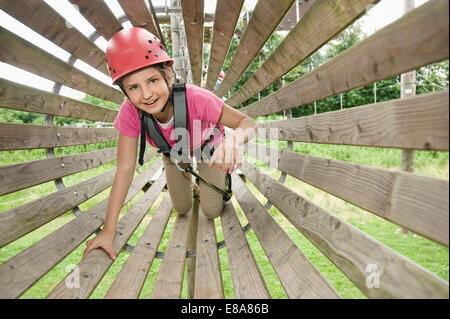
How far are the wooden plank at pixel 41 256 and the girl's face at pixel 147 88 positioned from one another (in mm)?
887

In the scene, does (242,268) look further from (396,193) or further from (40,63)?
(40,63)

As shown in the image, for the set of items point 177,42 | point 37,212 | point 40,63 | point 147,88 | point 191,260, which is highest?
point 177,42

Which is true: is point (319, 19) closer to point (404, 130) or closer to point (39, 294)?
point (404, 130)

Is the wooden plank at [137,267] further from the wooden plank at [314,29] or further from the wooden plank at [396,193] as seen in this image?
the wooden plank at [314,29]

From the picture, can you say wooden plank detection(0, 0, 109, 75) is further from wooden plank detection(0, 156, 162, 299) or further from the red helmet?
wooden plank detection(0, 156, 162, 299)

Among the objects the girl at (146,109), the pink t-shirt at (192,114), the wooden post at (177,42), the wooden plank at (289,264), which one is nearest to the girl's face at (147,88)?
the girl at (146,109)

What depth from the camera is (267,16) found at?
1889 mm

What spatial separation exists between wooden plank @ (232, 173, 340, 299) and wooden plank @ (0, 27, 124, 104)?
168 centimetres

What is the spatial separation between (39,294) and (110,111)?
2196 millimetres

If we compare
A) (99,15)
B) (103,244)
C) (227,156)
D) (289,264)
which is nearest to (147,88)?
(227,156)

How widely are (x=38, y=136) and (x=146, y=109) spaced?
751 mm

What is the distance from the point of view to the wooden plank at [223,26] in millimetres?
2172

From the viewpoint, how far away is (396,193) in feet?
3.08
